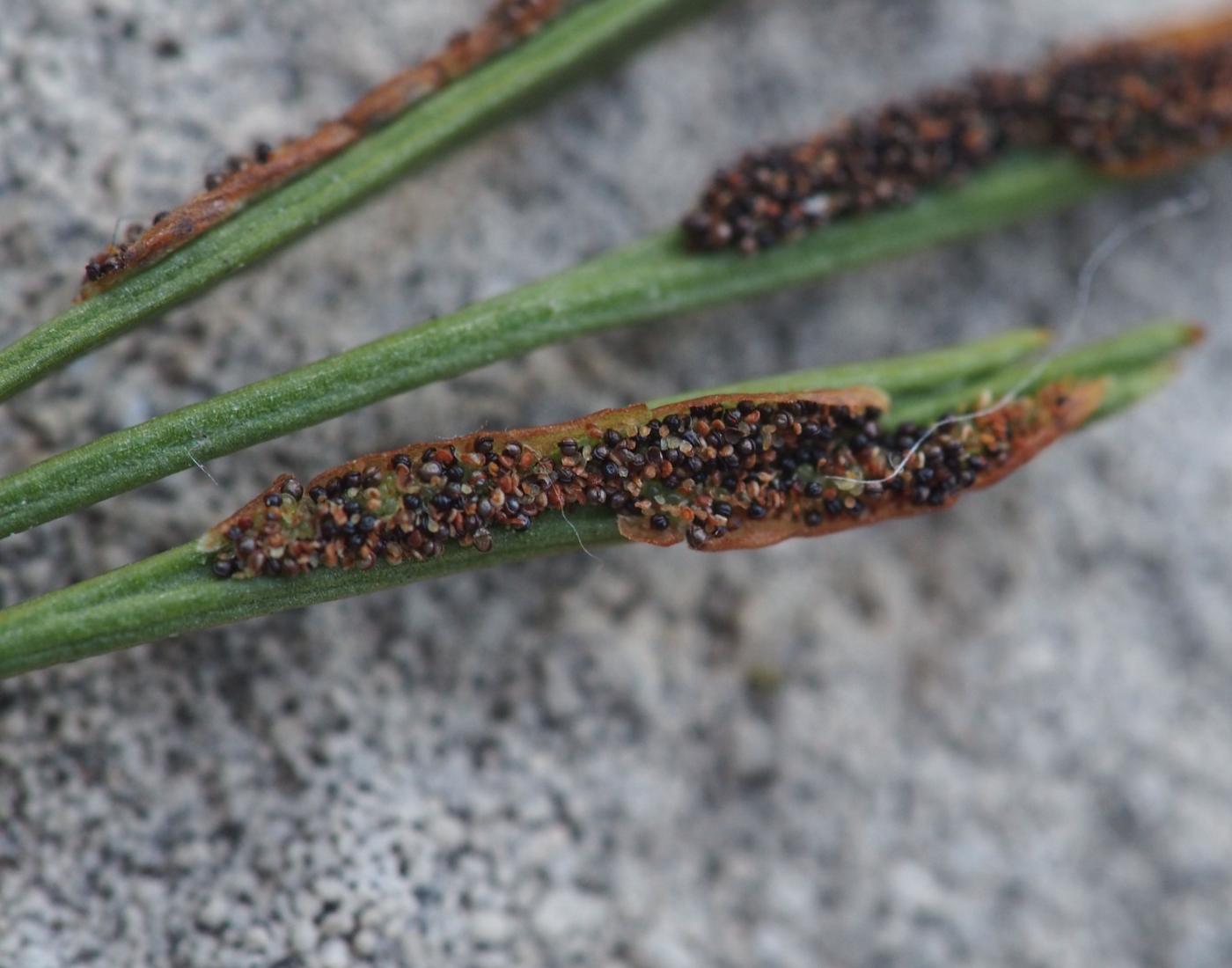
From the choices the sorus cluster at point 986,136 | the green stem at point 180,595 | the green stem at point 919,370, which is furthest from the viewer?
the sorus cluster at point 986,136

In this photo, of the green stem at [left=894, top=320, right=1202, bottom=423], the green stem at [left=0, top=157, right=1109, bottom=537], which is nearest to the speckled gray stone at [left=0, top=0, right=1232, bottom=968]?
the green stem at [left=0, top=157, right=1109, bottom=537]

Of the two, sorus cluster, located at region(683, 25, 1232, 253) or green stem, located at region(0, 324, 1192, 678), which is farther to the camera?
sorus cluster, located at region(683, 25, 1232, 253)

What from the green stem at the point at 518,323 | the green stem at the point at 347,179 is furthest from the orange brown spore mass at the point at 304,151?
the green stem at the point at 518,323

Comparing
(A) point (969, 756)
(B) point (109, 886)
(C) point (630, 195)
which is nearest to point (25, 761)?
(B) point (109, 886)

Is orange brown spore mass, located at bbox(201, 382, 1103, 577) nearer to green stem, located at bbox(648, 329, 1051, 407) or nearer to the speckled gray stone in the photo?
green stem, located at bbox(648, 329, 1051, 407)

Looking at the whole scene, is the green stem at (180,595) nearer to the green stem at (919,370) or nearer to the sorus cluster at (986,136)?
the green stem at (919,370)

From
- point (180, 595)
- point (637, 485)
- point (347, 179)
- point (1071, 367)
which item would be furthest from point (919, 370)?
point (180, 595)

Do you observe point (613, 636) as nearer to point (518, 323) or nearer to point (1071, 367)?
point (518, 323)

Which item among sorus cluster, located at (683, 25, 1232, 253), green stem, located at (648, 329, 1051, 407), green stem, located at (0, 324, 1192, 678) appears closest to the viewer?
green stem, located at (0, 324, 1192, 678)
